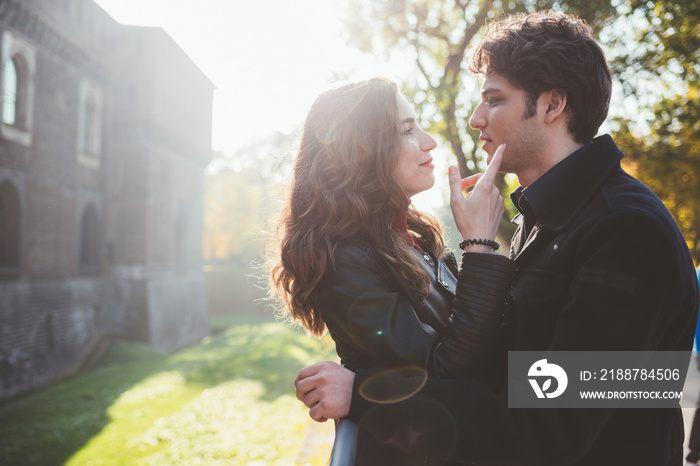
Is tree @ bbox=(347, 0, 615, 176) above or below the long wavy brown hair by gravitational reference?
above

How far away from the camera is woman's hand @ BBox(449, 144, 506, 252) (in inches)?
77.1

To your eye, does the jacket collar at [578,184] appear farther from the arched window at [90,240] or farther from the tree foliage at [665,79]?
the arched window at [90,240]

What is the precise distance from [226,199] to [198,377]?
28.1m

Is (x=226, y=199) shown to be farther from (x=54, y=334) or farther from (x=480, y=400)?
(x=480, y=400)

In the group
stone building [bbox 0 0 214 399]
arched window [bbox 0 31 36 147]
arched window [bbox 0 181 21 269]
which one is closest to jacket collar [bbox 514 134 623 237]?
stone building [bbox 0 0 214 399]

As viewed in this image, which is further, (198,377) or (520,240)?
(198,377)

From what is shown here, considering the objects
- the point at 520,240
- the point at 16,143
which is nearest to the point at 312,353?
the point at 16,143

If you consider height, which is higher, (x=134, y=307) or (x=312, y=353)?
(x=134, y=307)

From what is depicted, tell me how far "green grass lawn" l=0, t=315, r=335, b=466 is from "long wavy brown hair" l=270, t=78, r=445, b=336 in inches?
163

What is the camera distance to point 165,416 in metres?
15.3

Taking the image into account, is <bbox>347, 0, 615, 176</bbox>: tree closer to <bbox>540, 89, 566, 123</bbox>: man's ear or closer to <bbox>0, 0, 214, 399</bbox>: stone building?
<bbox>540, 89, 566, 123</bbox>: man's ear

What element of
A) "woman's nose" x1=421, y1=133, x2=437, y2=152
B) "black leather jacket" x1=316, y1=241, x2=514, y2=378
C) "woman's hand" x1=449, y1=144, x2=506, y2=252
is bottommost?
"black leather jacket" x1=316, y1=241, x2=514, y2=378

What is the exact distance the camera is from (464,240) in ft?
6.37
